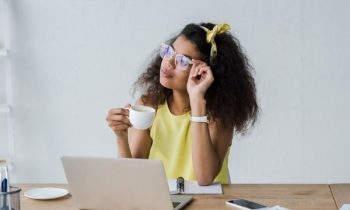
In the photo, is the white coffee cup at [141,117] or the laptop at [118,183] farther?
the white coffee cup at [141,117]

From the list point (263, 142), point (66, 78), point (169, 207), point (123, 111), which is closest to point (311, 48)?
point (263, 142)

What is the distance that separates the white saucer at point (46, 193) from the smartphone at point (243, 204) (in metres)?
0.51

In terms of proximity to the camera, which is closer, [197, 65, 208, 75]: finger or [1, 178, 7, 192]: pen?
[1, 178, 7, 192]: pen

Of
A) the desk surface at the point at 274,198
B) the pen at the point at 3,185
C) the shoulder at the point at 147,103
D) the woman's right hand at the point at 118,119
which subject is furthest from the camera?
the shoulder at the point at 147,103

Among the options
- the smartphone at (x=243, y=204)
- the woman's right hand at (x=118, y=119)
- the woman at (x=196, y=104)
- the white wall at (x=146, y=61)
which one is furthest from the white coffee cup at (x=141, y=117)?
the white wall at (x=146, y=61)

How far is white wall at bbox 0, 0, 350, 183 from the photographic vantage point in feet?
10.6

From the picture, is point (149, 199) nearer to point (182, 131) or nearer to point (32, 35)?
point (182, 131)

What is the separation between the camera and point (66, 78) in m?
3.42

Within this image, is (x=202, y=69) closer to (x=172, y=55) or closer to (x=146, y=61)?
(x=172, y=55)

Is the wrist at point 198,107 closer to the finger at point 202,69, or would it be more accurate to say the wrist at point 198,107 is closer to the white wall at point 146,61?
the finger at point 202,69

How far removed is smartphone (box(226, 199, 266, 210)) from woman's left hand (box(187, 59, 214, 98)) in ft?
1.64

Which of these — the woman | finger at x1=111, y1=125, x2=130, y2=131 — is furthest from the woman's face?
finger at x1=111, y1=125, x2=130, y2=131

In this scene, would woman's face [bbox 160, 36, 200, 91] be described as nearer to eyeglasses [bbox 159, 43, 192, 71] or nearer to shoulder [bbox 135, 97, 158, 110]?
eyeglasses [bbox 159, 43, 192, 71]

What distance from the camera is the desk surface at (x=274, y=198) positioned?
1.67m
